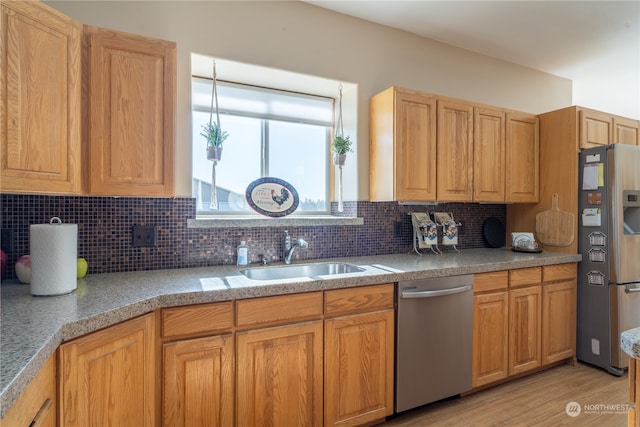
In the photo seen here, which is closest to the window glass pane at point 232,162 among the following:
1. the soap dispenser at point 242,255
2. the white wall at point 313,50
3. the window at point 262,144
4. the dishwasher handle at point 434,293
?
the window at point 262,144

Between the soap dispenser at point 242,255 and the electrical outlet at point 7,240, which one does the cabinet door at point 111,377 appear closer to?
the soap dispenser at point 242,255

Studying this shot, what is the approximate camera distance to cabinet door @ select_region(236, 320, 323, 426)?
1565 millimetres

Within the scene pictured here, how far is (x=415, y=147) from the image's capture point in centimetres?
242

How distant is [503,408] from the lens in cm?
213

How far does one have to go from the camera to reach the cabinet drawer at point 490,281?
2.21 metres

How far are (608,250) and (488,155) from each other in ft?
3.68

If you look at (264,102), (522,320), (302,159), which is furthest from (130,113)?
(522,320)

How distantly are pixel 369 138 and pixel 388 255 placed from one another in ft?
3.08

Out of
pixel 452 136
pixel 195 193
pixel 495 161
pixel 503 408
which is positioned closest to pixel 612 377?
pixel 503 408

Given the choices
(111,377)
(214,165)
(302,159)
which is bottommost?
(111,377)

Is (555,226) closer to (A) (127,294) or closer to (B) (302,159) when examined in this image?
(B) (302,159)

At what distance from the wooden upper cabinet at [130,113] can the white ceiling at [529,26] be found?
1.31 m

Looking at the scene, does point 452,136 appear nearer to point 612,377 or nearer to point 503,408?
point 503,408

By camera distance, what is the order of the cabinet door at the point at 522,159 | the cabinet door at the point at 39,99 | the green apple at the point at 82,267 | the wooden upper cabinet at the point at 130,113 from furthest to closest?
the cabinet door at the point at 522,159, the green apple at the point at 82,267, the wooden upper cabinet at the point at 130,113, the cabinet door at the point at 39,99
